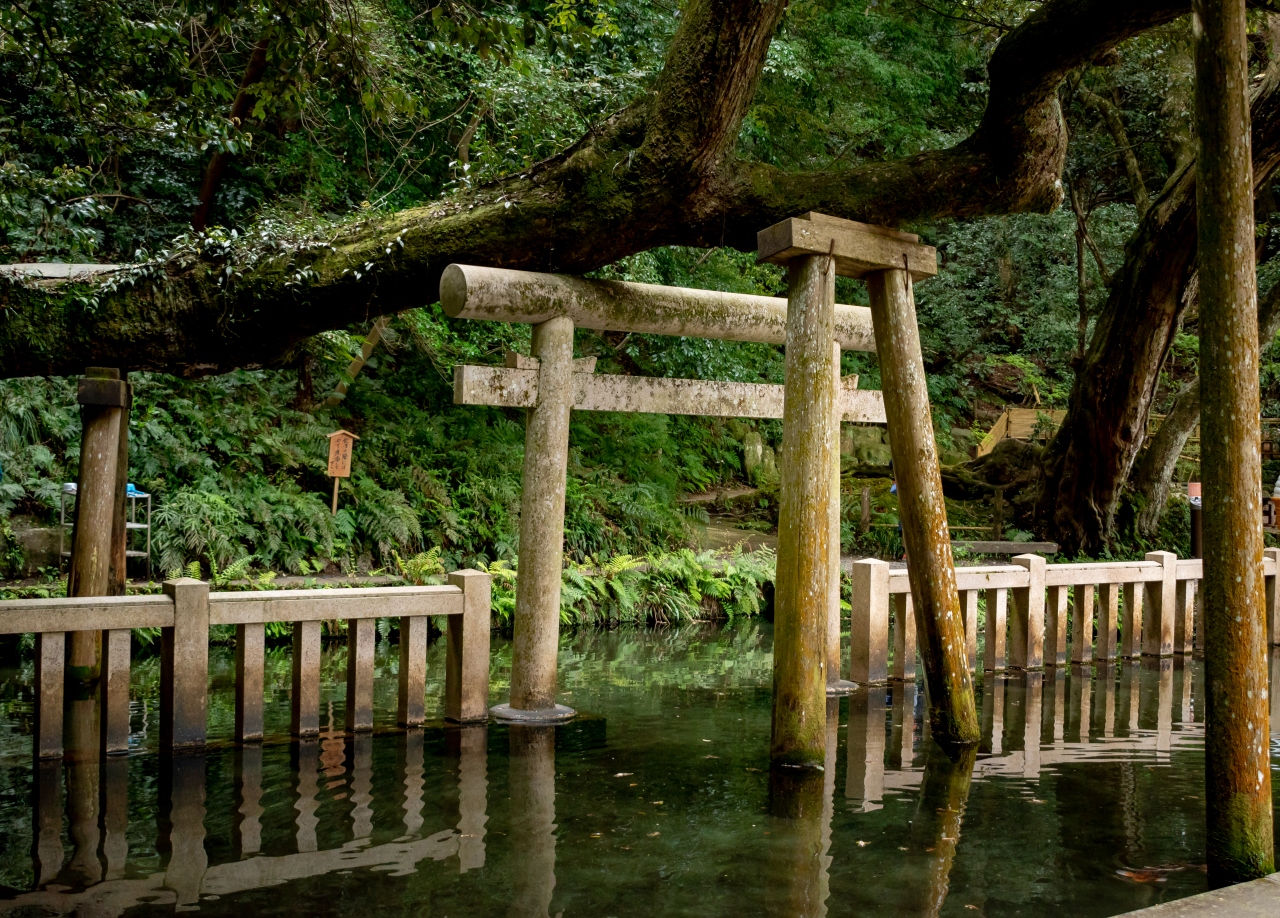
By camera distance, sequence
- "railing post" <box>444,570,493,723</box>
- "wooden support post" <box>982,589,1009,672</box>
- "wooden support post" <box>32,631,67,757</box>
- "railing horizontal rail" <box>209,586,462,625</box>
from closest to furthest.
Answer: "wooden support post" <box>32,631,67,757</box> → "railing horizontal rail" <box>209,586,462,625</box> → "railing post" <box>444,570,493,723</box> → "wooden support post" <box>982,589,1009,672</box>

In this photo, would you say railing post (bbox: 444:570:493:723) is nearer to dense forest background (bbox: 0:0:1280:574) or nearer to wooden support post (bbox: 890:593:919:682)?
dense forest background (bbox: 0:0:1280:574)

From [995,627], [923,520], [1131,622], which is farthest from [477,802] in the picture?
[1131,622]

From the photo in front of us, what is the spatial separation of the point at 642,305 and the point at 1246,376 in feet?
14.8

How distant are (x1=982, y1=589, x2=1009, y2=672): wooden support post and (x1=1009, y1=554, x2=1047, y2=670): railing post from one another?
32 centimetres

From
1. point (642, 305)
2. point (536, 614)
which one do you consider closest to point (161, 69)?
point (642, 305)

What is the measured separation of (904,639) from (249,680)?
A: 5.23 metres

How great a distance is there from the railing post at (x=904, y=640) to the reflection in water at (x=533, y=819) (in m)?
3.20

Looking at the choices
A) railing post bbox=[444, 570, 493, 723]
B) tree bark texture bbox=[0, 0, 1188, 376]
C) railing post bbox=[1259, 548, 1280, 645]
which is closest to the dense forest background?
tree bark texture bbox=[0, 0, 1188, 376]

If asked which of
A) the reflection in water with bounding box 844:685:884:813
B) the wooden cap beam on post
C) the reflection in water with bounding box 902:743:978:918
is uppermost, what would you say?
the wooden cap beam on post

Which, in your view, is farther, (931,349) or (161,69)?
(931,349)

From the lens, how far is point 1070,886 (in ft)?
14.7

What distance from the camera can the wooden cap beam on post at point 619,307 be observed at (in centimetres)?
686

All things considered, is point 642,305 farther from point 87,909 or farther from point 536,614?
Result: point 87,909

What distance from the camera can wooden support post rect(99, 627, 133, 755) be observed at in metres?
6.20
